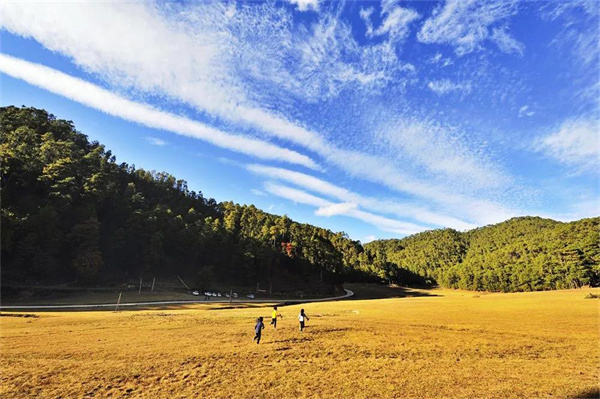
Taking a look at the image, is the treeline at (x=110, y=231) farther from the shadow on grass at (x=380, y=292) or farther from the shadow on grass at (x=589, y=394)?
the shadow on grass at (x=589, y=394)

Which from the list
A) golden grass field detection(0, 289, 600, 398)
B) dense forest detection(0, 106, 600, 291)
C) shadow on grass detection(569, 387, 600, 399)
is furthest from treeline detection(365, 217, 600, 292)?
shadow on grass detection(569, 387, 600, 399)

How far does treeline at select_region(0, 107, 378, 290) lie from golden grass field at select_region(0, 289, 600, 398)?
141ft

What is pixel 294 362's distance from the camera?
1688 centimetres

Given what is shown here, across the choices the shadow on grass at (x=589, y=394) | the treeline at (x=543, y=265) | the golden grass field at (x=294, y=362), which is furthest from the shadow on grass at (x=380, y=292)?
the shadow on grass at (x=589, y=394)

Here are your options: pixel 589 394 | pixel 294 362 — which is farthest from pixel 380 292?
pixel 589 394

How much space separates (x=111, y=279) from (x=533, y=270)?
454 feet

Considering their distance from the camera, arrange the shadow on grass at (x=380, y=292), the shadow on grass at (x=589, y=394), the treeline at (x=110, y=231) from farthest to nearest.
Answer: the shadow on grass at (x=380, y=292) → the treeline at (x=110, y=231) → the shadow on grass at (x=589, y=394)

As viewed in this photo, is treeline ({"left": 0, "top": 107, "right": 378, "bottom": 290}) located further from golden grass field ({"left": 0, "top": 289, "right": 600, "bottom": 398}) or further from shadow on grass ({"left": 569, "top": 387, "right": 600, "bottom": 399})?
shadow on grass ({"left": 569, "top": 387, "right": 600, "bottom": 399})

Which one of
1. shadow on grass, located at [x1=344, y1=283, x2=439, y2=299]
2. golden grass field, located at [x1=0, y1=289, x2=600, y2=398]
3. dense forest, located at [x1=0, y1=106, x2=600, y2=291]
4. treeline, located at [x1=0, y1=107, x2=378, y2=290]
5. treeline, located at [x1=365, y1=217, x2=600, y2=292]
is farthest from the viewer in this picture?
shadow on grass, located at [x1=344, y1=283, x2=439, y2=299]

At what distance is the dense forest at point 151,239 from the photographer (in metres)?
64.6

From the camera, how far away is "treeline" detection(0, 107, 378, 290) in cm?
6269

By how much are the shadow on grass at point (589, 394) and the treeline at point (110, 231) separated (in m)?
75.4

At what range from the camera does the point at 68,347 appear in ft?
61.9

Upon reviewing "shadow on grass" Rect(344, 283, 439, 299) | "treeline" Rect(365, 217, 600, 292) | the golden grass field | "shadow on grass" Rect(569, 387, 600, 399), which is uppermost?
"treeline" Rect(365, 217, 600, 292)
